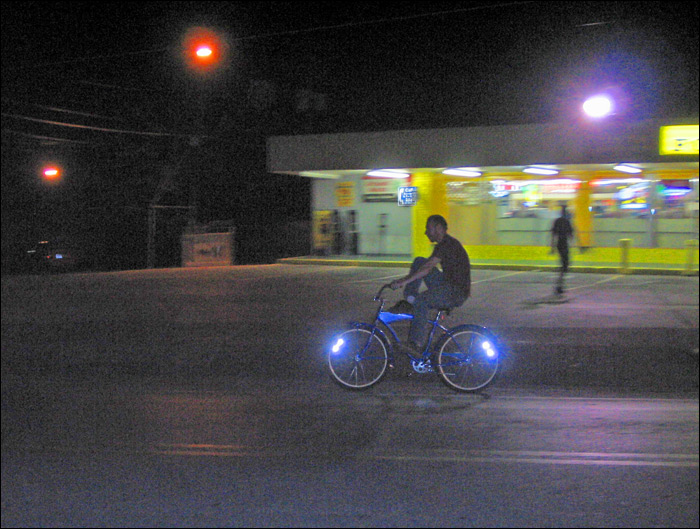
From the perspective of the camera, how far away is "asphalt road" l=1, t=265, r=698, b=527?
5.03 meters

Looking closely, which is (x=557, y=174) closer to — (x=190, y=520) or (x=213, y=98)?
(x=213, y=98)

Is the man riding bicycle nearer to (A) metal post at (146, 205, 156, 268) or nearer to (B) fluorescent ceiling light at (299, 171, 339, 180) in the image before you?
(B) fluorescent ceiling light at (299, 171, 339, 180)

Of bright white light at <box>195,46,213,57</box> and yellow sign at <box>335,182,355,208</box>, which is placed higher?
bright white light at <box>195,46,213,57</box>

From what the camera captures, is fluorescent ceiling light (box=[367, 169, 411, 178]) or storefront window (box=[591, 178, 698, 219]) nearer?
storefront window (box=[591, 178, 698, 219])

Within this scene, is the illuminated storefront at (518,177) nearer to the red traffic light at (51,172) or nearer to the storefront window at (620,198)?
the storefront window at (620,198)

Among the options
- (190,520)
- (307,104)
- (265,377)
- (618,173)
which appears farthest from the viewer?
(307,104)

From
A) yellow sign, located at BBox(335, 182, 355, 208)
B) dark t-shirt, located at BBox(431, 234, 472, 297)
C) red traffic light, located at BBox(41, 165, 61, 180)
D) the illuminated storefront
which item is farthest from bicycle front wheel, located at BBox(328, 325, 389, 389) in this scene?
red traffic light, located at BBox(41, 165, 61, 180)

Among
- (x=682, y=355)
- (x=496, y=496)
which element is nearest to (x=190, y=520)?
(x=496, y=496)

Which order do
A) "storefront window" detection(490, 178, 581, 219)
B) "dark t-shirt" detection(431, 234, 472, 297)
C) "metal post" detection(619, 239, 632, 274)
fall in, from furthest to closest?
"storefront window" detection(490, 178, 581, 219) < "metal post" detection(619, 239, 632, 274) < "dark t-shirt" detection(431, 234, 472, 297)

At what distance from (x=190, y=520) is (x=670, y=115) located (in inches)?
764

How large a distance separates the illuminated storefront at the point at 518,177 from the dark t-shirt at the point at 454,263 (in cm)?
1482

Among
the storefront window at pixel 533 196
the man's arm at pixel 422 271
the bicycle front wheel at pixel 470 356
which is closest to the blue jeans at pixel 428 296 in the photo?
the man's arm at pixel 422 271

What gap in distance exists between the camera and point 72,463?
587cm

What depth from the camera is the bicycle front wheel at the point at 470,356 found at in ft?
26.5
